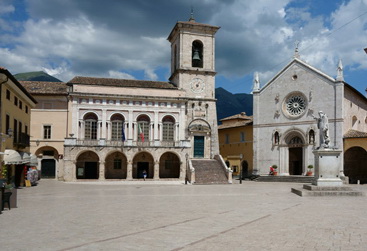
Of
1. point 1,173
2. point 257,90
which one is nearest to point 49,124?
point 1,173

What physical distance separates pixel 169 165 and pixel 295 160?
48.4ft

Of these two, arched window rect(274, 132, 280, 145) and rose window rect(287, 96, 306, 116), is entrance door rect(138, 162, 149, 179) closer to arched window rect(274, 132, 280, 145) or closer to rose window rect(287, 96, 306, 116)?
arched window rect(274, 132, 280, 145)

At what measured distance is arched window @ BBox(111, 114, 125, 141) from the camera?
136 feet

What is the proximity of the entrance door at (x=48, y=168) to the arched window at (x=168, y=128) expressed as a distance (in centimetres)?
1228

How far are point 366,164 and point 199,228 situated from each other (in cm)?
3786

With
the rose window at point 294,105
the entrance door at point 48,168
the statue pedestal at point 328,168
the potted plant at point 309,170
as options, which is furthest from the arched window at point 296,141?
the entrance door at point 48,168

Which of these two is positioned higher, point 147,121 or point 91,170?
point 147,121

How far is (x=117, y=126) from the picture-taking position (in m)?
41.6

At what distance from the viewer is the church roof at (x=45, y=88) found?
41.1 m

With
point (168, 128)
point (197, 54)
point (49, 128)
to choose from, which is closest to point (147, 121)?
point (168, 128)

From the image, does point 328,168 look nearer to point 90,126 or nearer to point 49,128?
point 90,126

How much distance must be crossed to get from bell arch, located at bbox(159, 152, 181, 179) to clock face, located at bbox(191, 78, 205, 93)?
7960 millimetres

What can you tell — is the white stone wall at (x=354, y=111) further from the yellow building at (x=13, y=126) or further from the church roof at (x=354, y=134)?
the yellow building at (x=13, y=126)

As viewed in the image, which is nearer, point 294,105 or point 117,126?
point 117,126
